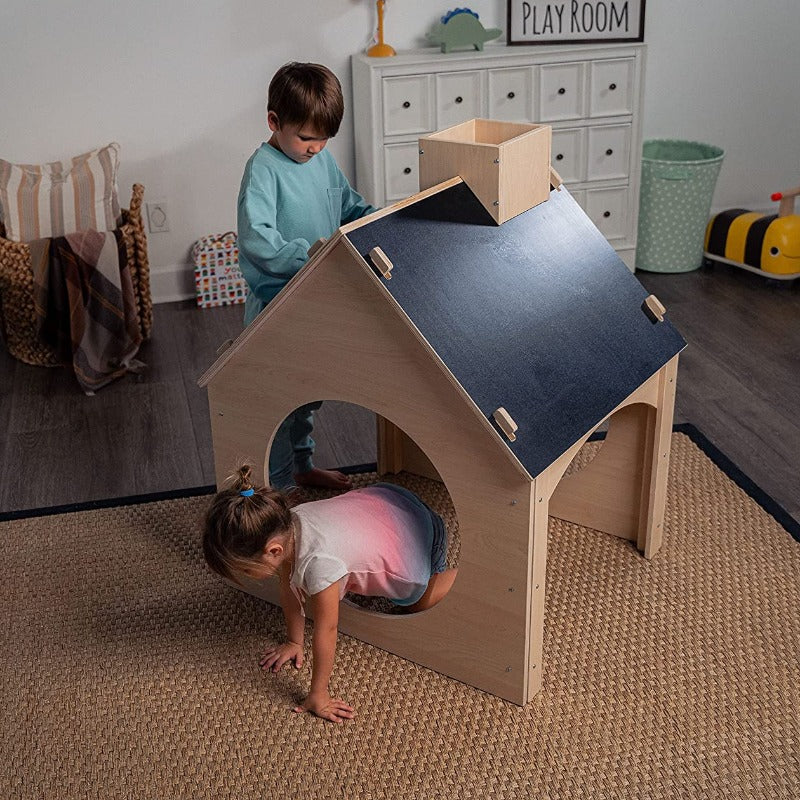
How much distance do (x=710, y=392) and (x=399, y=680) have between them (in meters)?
1.42

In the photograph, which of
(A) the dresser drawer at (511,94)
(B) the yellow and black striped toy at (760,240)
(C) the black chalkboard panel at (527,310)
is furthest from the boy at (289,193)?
(B) the yellow and black striped toy at (760,240)

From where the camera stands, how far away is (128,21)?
323 cm

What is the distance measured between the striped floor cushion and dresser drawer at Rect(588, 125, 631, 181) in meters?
1.60

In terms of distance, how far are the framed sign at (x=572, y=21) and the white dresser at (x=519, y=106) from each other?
0.38ft

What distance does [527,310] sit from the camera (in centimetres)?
166

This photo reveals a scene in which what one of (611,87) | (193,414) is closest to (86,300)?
(193,414)

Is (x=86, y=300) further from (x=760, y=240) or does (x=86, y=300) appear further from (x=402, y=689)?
(x=760, y=240)

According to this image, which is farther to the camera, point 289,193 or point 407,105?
point 407,105

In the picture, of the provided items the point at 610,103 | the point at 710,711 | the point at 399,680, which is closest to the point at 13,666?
the point at 399,680

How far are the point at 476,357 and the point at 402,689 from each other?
1.96ft

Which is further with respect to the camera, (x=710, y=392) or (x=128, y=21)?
(x=128, y=21)

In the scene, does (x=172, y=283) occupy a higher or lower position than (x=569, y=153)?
lower

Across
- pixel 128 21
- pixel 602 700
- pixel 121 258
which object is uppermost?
pixel 128 21

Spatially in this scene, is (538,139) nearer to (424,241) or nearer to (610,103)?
(424,241)
